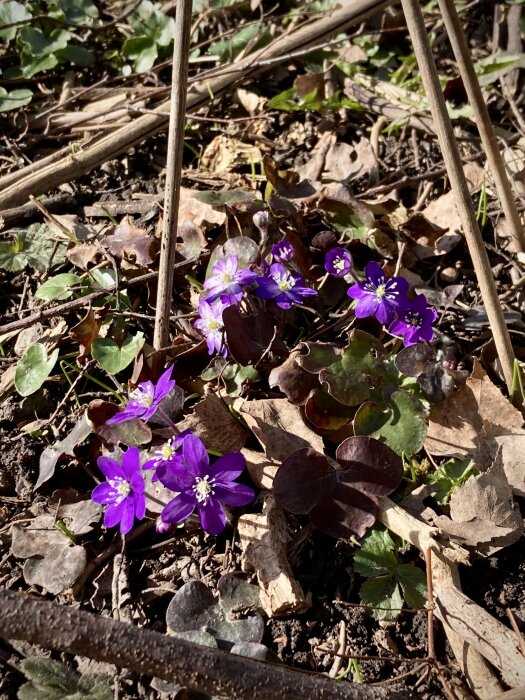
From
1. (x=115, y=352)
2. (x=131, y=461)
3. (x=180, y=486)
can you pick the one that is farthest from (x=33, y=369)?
(x=180, y=486)

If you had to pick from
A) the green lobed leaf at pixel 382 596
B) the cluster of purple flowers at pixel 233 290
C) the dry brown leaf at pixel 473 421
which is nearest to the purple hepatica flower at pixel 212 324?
the cluster of purple flowers at pixel 233 290

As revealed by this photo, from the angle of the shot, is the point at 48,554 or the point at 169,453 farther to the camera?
the point at 48,554

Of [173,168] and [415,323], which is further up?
[173,168]

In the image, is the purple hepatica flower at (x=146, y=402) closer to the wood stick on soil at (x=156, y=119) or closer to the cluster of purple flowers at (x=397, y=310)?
the cluster of purple flowers at (x=397, y=310)

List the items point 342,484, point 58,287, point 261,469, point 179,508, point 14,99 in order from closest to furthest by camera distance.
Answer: point 179,508, point 342,484, point 261,469, point 58,287, point 14,99

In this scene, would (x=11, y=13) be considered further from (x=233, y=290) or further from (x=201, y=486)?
Result: (x=201, y=486)

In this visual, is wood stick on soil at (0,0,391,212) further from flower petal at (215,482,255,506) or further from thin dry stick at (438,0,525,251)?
flower petal at (215,482,255,506)

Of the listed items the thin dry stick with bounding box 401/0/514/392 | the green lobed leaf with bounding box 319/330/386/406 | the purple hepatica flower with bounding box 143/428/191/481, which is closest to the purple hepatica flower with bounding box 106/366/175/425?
the purple hepatica flower with bounding box 143/428/191/481
